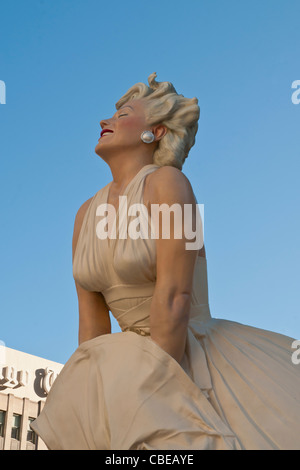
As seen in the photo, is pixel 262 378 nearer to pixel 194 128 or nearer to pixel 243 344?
pixel 243 344

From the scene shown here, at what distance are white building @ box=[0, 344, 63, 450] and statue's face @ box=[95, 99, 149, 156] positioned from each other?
20.1 metres

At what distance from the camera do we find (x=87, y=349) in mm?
3365

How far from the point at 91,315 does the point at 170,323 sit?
82 centimetres

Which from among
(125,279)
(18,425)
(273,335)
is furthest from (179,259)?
(18,425)

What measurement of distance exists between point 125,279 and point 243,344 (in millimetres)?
770

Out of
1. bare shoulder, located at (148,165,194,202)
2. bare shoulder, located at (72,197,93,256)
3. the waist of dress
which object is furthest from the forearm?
bare shoulder, located at (72,197,93,256)

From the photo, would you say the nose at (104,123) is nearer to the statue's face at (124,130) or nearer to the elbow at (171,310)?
the statue's face at (124,130)

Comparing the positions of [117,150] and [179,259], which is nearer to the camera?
[179,259]

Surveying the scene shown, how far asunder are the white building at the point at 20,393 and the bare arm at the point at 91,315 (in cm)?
1995

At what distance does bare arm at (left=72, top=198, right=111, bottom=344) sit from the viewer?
13.0ft

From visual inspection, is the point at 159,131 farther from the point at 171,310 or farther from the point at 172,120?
the point at 171,310

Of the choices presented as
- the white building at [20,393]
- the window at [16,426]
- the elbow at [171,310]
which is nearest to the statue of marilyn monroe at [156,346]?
the elbow at [171,310]

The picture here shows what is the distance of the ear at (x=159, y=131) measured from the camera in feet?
13.5

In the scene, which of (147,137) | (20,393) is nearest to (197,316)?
(147,137)
